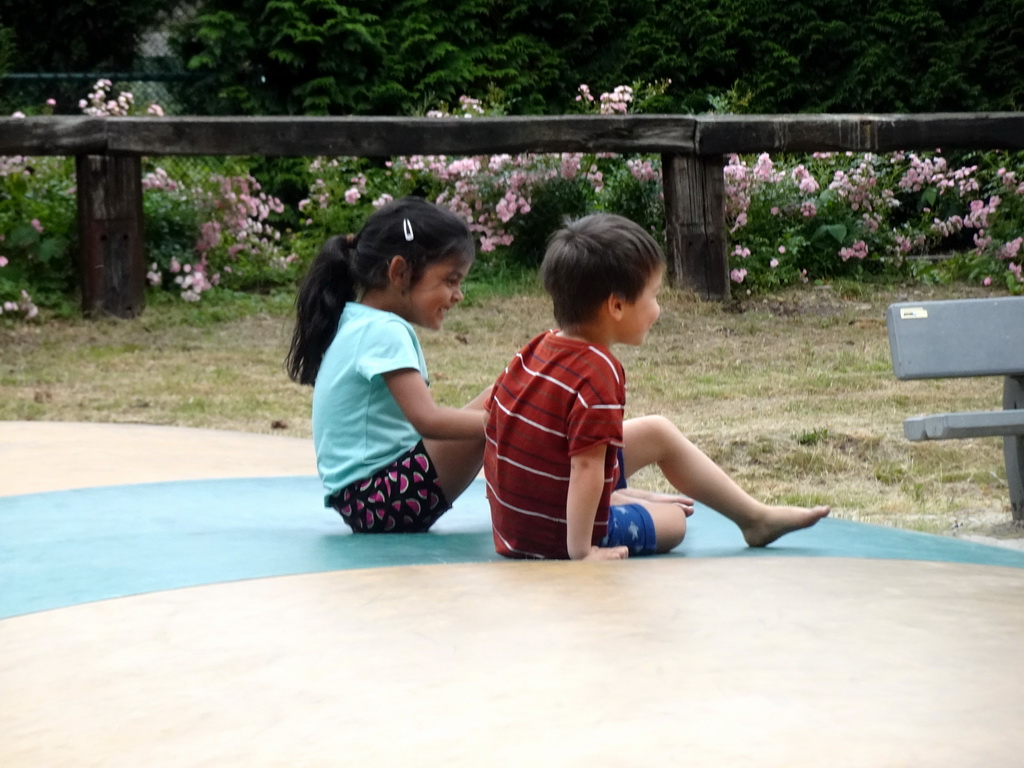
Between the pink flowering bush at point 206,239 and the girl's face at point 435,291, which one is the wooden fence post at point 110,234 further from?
the girl's face at point 435,291

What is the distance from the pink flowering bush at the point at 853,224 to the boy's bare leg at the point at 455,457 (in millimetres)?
5145

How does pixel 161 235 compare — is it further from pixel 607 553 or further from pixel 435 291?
pixel 607 553

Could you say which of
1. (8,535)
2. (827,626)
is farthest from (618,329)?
(8,535)

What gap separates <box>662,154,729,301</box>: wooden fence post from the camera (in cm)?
743

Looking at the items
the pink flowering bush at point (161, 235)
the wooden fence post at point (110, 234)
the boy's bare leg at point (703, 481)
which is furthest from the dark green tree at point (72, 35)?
the boy's bare leg at point (703, 481)

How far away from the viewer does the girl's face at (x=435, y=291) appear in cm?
298

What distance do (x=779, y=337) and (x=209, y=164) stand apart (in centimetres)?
425

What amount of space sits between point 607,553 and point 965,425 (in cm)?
161

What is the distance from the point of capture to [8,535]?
9.57ft

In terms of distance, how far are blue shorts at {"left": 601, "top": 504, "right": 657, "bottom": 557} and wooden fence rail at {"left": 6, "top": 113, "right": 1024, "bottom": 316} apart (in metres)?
4.72

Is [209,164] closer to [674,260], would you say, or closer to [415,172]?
[415,172]

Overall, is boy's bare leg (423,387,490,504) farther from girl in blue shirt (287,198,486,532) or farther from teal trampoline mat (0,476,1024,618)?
teal trampoline mat (0,476,1024,618)

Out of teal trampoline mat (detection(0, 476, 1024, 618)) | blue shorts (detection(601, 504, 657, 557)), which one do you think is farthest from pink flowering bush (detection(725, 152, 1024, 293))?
blue shorts (detection(601, 504, 657, 557))

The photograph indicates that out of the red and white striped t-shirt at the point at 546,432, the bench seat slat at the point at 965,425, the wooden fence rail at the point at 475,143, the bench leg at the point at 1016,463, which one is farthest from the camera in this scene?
the wooden fence rail at the point at 475,143
